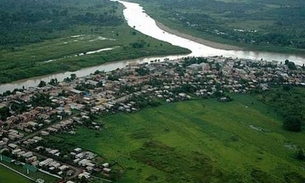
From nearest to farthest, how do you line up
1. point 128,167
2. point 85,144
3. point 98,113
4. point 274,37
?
point 128,167, point 85,144, point 98,113, point 274,37

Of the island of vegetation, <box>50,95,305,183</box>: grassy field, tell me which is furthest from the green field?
<box>50,95,305,183</box>: grassy field

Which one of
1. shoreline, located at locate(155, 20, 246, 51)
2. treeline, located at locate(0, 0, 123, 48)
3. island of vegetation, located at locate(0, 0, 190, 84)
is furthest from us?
shoreline, located at locate(155, 20, 246, 51)

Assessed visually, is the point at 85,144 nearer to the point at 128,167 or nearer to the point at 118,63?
the point at 128,167

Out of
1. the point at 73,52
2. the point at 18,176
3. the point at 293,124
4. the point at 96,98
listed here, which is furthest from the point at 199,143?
the point at 73,52

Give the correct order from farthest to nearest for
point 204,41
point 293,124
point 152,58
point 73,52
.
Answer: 1. point 204,41
2. point 152,58
3. point 73,52
4. point 293,124

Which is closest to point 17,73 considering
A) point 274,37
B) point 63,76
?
point 63,76

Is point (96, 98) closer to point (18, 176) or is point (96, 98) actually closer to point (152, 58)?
point (18, 176)

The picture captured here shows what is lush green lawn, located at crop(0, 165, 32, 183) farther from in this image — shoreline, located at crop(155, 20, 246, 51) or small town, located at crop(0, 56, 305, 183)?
shoreline, located at crop(155, 20, 246, 51)
